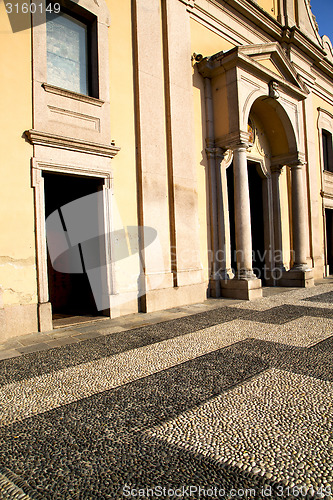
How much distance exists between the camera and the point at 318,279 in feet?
40.0

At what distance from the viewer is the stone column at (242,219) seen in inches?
323

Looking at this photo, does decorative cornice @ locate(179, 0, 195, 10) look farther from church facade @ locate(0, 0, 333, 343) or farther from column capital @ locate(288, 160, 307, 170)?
column capital @ locate(288, 160, 307, 170)

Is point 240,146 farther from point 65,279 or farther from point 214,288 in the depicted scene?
point 65,279

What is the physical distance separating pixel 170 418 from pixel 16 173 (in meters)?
4.52

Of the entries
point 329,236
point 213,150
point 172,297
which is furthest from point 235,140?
point 329,236

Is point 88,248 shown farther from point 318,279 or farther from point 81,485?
point 318,279

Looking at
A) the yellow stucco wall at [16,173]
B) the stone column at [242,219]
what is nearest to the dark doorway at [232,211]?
the stone column at [242,219]

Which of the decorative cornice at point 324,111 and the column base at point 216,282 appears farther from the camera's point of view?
the decorative cornice at point 324,111

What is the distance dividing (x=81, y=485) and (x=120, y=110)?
21.6 feet

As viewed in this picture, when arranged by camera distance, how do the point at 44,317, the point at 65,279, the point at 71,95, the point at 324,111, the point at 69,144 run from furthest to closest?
the point at 324,111 → the point at 65,279 → the point at 71,95 → the point at 69,144 → the point at 44,317

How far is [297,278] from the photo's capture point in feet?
33.6

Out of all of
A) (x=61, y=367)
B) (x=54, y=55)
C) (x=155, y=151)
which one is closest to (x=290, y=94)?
(x=155, y=151)

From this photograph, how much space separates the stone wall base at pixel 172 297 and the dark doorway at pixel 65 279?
49.2 inches

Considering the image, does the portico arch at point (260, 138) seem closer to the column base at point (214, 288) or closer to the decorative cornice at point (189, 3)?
the column base at point (214, 288)
